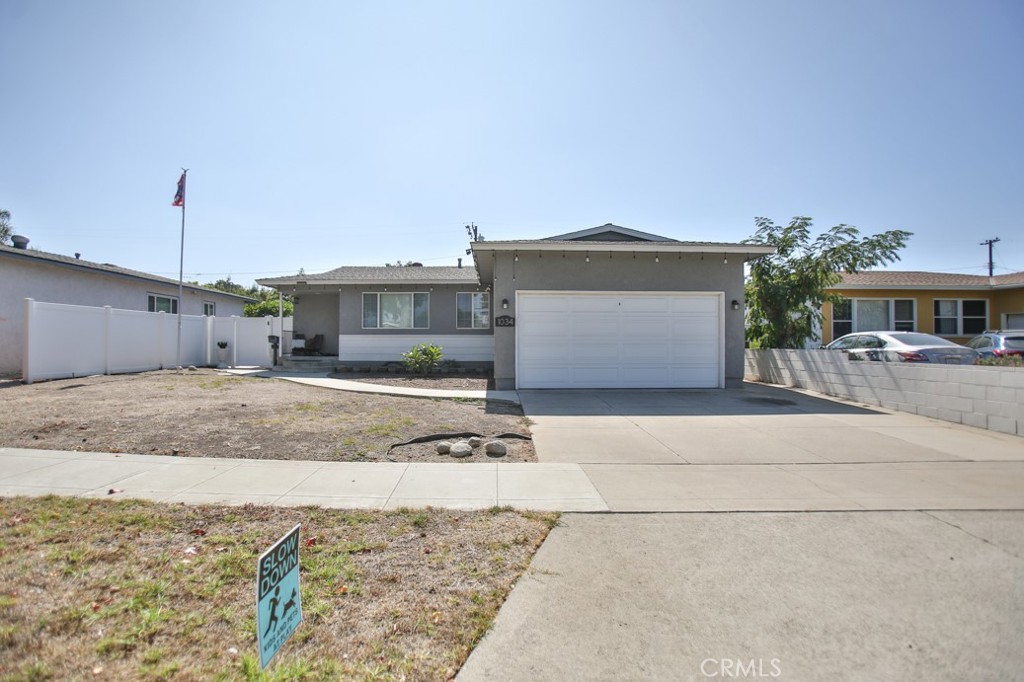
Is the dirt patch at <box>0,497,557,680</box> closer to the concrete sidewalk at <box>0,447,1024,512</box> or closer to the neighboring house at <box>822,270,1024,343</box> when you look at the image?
the concrete sidewalk at <box>0,447,1024,512</box>

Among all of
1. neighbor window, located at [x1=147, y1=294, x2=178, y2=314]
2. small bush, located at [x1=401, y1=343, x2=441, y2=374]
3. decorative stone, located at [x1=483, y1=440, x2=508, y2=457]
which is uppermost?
neighbor window, located at [x1=147, y1=294, x2=178, y2=314]

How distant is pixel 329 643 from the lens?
2363 mm

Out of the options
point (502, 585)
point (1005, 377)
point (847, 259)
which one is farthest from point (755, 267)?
point (502, 585)

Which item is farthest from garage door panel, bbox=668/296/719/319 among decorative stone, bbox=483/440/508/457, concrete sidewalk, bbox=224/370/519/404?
decorative stone, bbox=483/440/508/457

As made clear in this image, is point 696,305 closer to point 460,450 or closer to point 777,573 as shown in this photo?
point 460,450

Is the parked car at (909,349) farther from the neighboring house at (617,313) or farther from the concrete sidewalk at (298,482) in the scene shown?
the concrete sidewalk at (298,482)

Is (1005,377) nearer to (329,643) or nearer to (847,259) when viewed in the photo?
(847,259)

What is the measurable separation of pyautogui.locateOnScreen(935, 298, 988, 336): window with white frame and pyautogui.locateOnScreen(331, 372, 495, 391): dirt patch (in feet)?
64.3

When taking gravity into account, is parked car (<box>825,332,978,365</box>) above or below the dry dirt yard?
above

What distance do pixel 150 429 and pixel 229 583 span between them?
17.5 ft

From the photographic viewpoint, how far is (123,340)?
14625mm

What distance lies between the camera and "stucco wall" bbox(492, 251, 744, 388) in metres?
12.2

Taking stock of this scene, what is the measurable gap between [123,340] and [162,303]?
717 centimetres

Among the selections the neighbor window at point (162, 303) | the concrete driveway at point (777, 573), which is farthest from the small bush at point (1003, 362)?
the neighbor window at point (162, 303)
